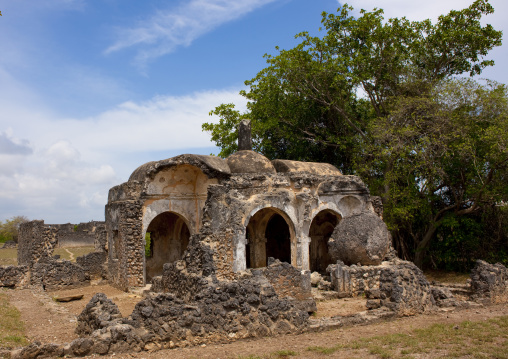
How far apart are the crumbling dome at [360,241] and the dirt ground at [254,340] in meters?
1.63

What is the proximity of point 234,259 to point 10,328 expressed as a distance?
6585 millimetres

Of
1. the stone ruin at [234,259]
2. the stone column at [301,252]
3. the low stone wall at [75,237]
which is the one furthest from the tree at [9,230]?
the stone column at [301,252]

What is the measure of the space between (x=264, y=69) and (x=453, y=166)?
10.4 m

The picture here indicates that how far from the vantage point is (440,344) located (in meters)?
7.91

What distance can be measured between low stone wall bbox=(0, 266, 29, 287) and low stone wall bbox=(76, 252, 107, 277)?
2256 mm

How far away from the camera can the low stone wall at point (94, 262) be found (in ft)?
62.1

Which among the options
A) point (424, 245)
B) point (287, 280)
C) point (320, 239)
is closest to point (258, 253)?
point (320, 239)

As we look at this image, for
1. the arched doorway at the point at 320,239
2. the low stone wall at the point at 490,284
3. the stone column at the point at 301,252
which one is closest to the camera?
the low stone wall at the point at 490,284

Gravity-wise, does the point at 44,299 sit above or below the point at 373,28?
below

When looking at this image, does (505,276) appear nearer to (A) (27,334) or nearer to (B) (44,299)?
(A) (27,334)

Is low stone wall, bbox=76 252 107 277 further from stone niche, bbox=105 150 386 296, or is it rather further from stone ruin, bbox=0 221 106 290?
stone niche, bbox=105 150 386 296

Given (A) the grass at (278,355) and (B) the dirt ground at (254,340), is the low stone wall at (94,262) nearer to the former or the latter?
(B) the dirt ground at (254,340)

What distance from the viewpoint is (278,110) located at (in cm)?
2381

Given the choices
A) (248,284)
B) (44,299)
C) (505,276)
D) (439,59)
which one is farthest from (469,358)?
(439,59)
